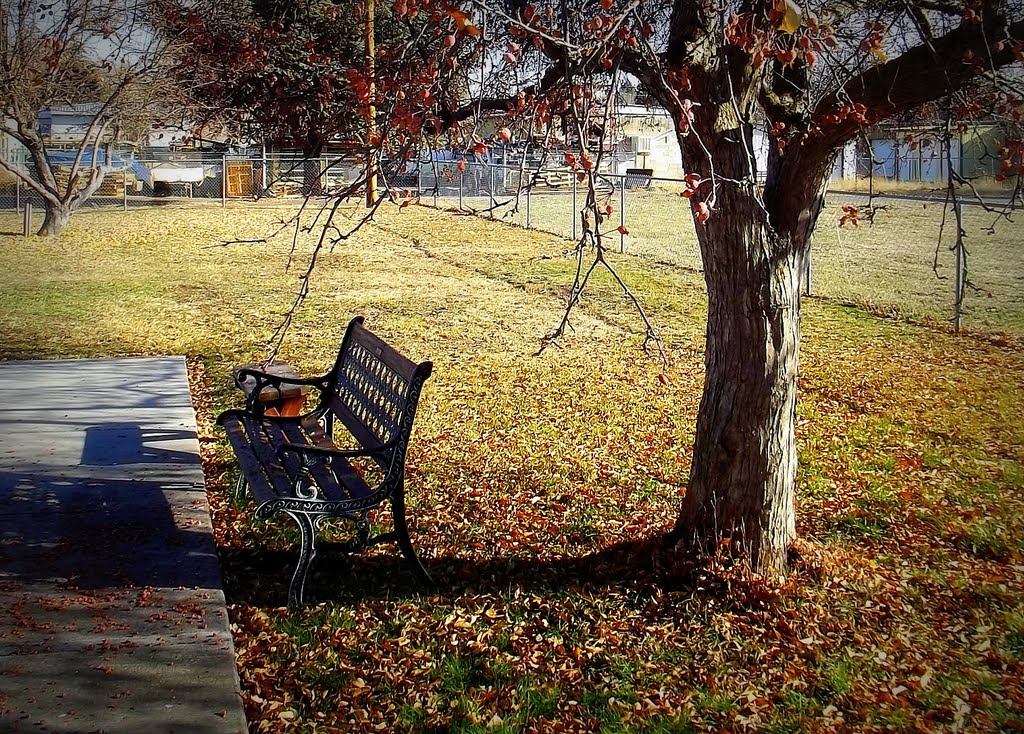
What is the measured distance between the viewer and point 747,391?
4.73 m

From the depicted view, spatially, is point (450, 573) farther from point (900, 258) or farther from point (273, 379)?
point (900, 258)

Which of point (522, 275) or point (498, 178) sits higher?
point (498, 178)

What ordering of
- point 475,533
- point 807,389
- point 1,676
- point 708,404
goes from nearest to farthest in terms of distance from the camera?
point 1,676 → point 708,404 → point 475,533 → point 807,389

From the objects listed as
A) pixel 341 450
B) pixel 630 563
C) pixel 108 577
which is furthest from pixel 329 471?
pixel 630 563

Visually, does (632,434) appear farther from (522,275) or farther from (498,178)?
(498,178)

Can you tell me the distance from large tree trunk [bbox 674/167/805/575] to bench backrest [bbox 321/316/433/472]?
1360 millimetres

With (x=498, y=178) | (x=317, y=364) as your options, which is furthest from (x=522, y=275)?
(x=498, y=178)

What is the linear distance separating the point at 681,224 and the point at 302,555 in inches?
860

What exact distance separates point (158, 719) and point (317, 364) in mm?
6721

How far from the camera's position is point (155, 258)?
19.2m

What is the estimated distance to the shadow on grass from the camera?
4.87 meters

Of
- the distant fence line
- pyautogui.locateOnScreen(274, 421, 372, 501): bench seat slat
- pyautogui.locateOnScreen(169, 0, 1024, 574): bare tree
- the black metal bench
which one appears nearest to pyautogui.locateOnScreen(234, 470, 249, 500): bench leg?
the black metal bench

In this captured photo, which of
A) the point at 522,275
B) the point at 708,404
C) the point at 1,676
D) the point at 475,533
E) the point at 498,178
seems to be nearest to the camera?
the point at 1,676

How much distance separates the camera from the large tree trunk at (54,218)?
23.1 m
